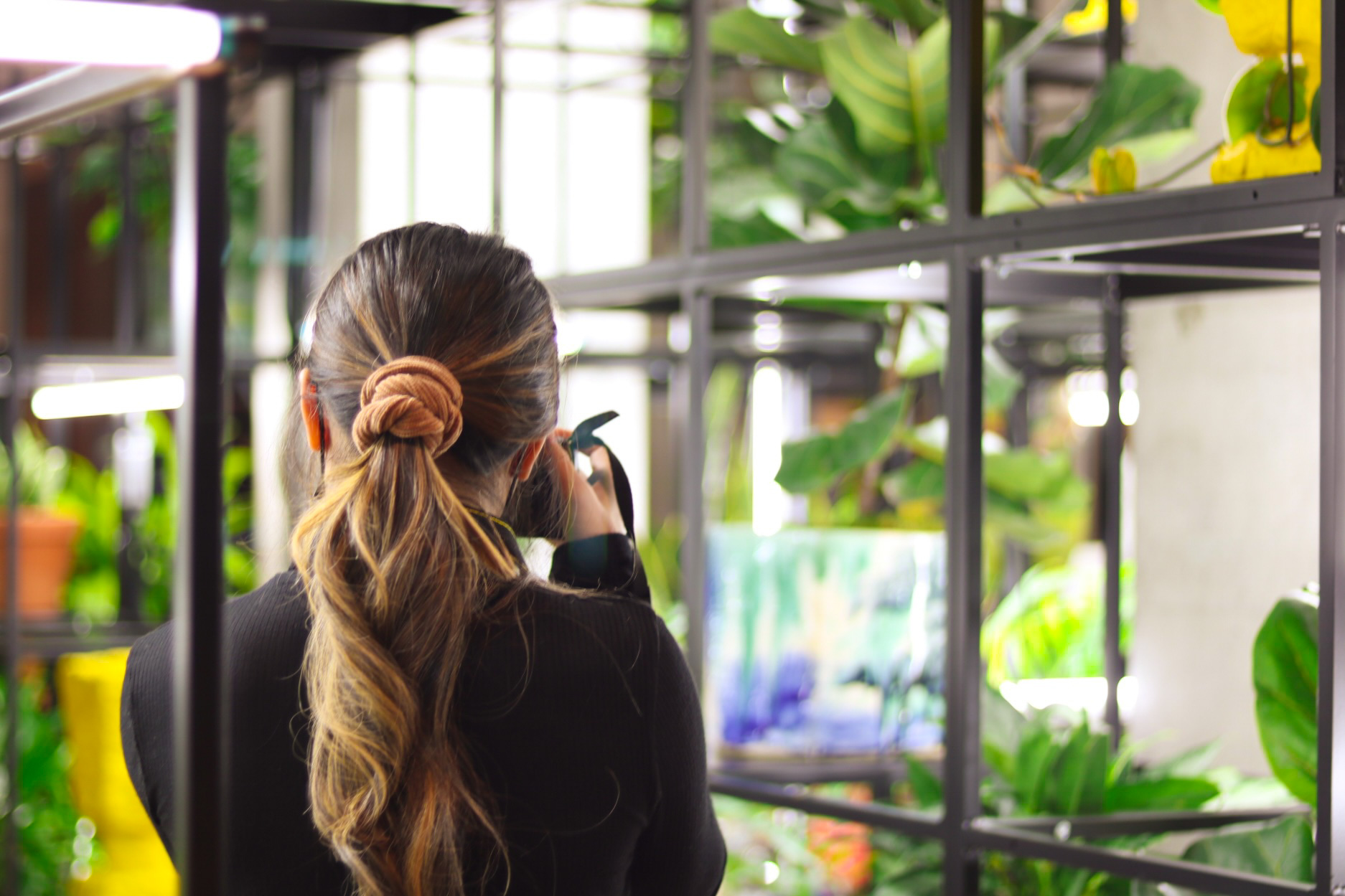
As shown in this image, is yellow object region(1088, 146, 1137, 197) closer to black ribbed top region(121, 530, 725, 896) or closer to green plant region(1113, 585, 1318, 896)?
green plant region(1113, 585, 1318, 896)

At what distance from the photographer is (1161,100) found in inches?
68.7

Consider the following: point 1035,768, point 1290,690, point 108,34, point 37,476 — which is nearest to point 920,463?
point 1035,768

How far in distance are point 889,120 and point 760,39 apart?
276 millimetres

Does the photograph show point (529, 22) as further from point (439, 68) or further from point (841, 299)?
point (841, 299)

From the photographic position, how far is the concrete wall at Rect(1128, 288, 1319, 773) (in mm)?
2102

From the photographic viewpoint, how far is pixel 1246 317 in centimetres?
216

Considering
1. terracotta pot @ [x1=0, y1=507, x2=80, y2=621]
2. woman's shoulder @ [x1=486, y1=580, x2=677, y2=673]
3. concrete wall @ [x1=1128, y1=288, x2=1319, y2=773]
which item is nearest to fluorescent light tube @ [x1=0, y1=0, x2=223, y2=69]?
woman's shoulder @ [x1=486, y1=580, x2=677, y2=673]

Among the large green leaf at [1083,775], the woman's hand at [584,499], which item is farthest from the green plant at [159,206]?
the woman's hand at [584,499]

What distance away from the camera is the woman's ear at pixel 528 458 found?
3.43ft

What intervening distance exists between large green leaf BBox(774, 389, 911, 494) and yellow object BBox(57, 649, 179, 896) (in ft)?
6.13

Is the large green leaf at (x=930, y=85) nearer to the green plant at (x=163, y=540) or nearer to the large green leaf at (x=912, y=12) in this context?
the large green leaf at (x=912, y=12)

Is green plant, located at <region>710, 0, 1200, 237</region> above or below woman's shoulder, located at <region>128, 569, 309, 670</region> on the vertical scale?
above

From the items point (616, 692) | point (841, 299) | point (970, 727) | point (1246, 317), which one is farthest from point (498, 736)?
point (1246, 317)

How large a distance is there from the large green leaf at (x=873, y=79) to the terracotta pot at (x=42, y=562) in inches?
99.6
